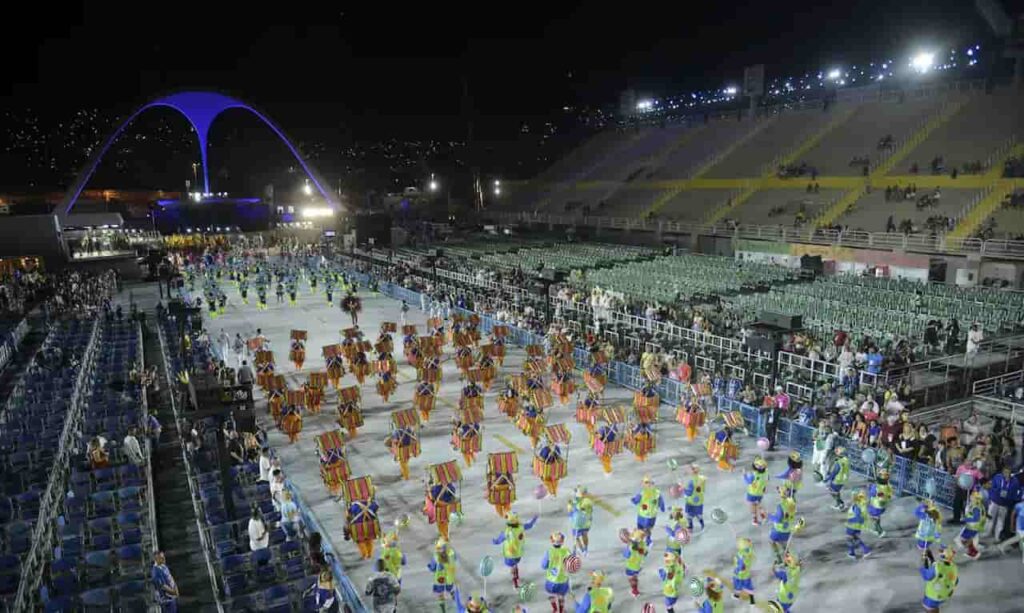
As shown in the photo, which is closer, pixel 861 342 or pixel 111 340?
pixel 861 342

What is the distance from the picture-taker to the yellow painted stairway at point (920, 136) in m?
40.1

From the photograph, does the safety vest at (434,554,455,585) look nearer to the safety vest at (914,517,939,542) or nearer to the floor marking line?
the floor marking line

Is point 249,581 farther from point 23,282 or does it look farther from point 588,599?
point 23,282

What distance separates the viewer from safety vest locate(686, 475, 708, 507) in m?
11.4

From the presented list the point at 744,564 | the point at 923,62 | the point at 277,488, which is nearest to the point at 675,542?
the point at 744,564

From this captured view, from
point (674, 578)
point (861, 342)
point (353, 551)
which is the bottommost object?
point (353, 551)

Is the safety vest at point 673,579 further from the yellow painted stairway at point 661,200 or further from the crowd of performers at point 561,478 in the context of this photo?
the yellow painted stairway at point 661,200

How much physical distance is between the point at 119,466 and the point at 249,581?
17.2 feet

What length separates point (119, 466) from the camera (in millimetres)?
12820

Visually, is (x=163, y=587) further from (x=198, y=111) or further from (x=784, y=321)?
(x=198, y=111)

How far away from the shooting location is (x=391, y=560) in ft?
30.9

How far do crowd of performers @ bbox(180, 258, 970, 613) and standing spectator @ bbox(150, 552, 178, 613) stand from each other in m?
2.66

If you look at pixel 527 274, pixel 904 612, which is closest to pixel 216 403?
pixel 904 612


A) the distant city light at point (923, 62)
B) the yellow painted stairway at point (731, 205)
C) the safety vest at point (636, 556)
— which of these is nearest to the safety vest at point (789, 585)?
the safety vest at point (636, 556)
